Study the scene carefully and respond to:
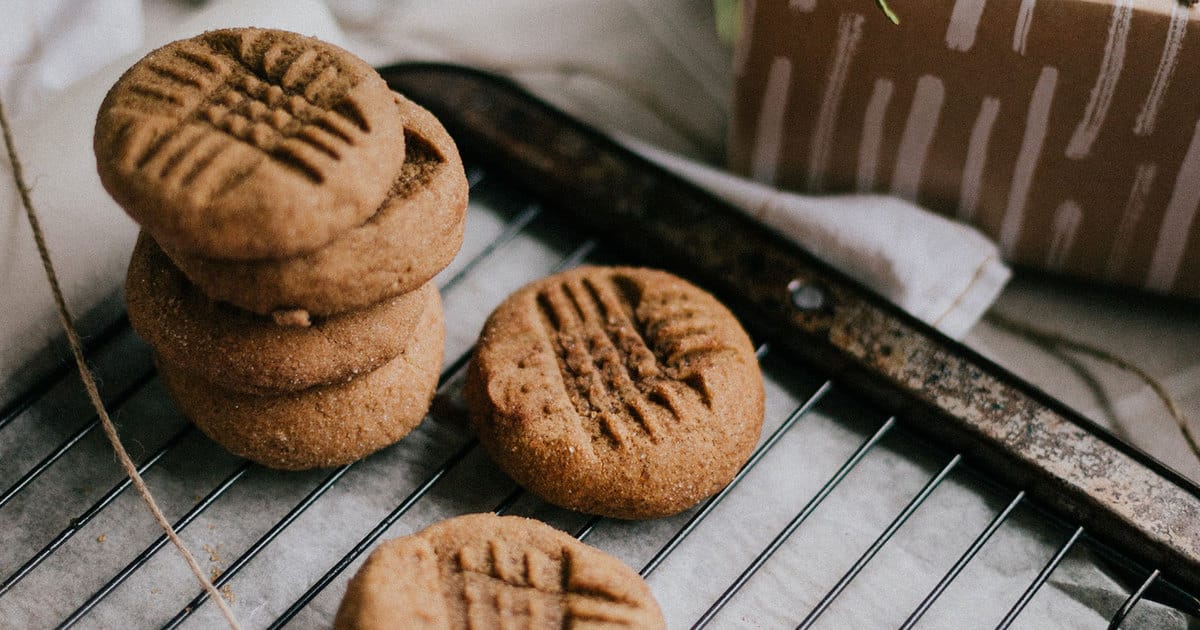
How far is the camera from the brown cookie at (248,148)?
80 cm

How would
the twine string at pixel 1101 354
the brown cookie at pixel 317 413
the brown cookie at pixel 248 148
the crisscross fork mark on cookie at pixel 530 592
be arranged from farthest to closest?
1. the twine string at pixel 1101 354
2. the brown cookie at pixel 317 413
3. the crisscross fork mark on cookie at pixel 530 592
4. the brown cookie at pixel 248 148

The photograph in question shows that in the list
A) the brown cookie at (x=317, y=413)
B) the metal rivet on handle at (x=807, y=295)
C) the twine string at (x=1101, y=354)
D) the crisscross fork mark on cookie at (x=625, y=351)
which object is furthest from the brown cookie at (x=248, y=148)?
the twine string at (x=1101, y=354)

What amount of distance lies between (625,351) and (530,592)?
0.31 meters

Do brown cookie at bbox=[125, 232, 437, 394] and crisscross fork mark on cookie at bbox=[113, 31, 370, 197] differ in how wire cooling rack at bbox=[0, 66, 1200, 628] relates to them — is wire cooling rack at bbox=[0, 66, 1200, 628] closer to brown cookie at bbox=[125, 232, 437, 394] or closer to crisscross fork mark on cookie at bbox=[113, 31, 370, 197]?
brown cookie at bbox=[125, 232, 437, 394]

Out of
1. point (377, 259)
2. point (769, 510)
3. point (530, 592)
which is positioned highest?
point (377, 259)

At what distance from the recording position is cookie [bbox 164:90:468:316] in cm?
85

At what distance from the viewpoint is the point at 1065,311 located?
1.41m

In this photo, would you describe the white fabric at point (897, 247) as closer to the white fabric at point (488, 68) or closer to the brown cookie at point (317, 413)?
the white fabric at point (488, 68)

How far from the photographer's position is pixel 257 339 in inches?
37.5

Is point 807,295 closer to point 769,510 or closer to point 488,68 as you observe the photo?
point 769,510

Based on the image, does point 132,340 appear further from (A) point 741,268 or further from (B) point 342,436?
(A) point 741,268

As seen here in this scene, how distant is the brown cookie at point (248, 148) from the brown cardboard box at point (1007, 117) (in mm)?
598

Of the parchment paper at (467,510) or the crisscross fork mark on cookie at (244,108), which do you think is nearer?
the crisscross fork mark on cookie at (244,108)

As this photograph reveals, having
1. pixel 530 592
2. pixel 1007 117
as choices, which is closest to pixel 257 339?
pixel 530 592
